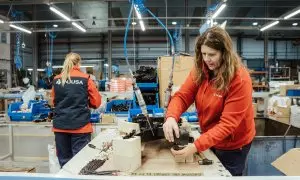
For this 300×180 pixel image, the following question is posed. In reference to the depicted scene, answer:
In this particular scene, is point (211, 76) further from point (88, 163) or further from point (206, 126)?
point (88, 163)

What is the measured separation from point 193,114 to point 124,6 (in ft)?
27.2

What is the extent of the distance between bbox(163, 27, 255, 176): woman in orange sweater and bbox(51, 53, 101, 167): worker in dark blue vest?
4.17 feet

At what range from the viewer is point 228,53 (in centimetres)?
121

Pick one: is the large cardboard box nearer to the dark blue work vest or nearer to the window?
the dark blue work vest

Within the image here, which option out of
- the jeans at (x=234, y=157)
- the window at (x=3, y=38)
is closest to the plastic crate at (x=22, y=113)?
the jeans at (x=234, y=157)

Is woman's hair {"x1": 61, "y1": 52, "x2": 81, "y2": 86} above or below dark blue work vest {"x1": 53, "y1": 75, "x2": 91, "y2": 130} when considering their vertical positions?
above

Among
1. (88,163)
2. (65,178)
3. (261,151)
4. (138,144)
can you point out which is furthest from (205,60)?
(261,151)

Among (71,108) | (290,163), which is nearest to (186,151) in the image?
(290,163)

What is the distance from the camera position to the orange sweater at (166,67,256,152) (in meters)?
1.15

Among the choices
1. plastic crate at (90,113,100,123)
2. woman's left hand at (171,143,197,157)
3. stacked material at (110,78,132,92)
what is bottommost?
plastic crate at (90,113,100,123)

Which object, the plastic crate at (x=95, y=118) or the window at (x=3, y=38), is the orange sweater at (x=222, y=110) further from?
the window at (x=3, y=38)

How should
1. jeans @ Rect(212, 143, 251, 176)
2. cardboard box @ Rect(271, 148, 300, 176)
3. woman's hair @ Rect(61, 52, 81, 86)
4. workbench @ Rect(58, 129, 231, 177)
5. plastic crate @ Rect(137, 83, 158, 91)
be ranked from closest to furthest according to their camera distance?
1. workbench @ Rect(58, 129, 231, 177)
2. jeans @ Rect(212, 143, 251, 176)
3. cardboard box @ Rect(271, 148, 300, 176)
4. woman's hair @ Rect(61, 52, 81, 86)
5. plastic crate @ Rect(137, 83, 158, 91)

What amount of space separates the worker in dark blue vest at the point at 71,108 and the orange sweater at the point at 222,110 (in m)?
1.27

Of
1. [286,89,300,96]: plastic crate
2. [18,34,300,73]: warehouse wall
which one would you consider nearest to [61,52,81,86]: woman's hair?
[286,89,300,96]: plastic crate
